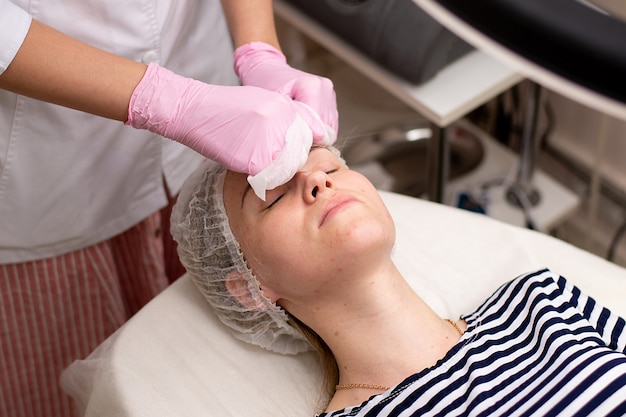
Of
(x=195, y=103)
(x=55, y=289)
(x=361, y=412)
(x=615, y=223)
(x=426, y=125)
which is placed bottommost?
(x=615, y=223)

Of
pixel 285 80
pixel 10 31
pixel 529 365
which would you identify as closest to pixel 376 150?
pixel 285 80

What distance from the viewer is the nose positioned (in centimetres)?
120

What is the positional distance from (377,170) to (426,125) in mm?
241

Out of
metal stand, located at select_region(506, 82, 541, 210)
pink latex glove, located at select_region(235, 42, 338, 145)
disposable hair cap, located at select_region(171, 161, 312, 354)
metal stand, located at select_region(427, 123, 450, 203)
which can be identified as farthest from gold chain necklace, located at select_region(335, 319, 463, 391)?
metal stand, located at select_region(506, 82, 541, 210)

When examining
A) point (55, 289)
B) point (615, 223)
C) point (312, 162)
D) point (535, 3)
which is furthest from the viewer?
point (615, 223)

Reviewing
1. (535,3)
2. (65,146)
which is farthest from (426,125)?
(535,3)

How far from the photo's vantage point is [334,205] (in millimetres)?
1188

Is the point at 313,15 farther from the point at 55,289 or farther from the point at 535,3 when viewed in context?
the point at 535,3

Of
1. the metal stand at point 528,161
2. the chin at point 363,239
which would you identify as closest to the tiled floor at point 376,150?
the metal stand at point 528,161

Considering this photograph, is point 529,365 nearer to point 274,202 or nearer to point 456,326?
point 456,326

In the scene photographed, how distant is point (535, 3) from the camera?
40cm

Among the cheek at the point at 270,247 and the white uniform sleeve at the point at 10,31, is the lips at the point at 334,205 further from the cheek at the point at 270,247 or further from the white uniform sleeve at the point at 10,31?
the white uniform sleeve at the point at 10,31

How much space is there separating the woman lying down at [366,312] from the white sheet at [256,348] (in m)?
0.05

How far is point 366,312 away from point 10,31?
70 centimetres
